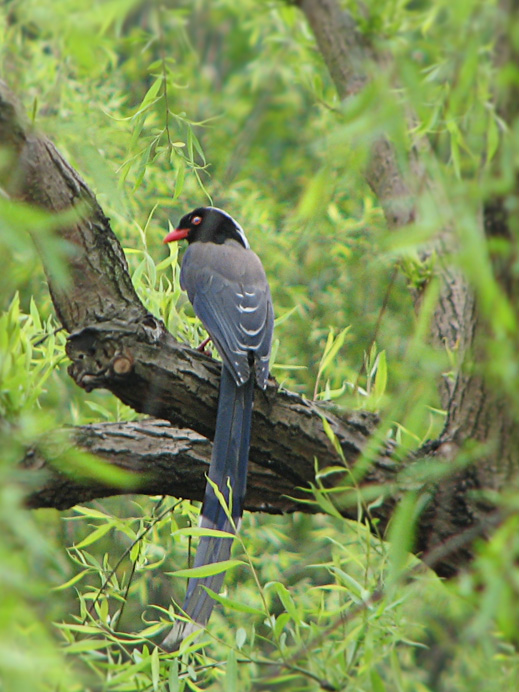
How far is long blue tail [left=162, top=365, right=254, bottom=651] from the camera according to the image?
6.48 ft

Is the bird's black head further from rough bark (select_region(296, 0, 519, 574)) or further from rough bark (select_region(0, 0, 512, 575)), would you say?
rough bark (select_region(0, 0, 512, 575))

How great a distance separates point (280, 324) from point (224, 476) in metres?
0.87

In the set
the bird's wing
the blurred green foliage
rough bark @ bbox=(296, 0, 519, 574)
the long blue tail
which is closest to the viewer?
the blurred green foliage

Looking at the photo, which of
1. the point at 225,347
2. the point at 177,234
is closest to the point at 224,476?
the point at 225,347

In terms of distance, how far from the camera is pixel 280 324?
9.07 ft

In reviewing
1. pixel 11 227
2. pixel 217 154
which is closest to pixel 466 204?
pixel 11 227

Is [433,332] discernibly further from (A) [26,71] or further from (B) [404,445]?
(A) [26,71]

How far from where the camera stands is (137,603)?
3.83 metres

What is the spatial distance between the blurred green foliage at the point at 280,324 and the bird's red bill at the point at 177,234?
0.07 metres

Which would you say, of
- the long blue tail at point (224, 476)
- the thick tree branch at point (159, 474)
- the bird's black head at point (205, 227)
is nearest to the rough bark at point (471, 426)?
the thick tree branch at point (159, 474)

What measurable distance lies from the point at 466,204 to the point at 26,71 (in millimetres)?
3092

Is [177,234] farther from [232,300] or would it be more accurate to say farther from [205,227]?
[232,300]

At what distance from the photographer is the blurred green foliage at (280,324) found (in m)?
1.23

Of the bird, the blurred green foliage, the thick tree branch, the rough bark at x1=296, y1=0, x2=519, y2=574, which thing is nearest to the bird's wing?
the bird
